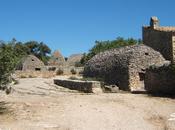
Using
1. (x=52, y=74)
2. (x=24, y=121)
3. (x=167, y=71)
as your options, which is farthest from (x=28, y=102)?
(x=52, y=74)

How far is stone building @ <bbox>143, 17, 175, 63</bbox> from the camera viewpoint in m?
29.2

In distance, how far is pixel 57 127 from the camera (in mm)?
12516

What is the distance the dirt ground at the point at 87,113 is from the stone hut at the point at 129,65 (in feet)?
20.1

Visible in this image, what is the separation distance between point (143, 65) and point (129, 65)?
1.08 meters

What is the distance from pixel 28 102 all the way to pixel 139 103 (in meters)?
5.36

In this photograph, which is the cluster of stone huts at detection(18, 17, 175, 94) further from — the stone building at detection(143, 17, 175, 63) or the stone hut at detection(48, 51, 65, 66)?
the stone hut at detection(48, 51, 65, 66)

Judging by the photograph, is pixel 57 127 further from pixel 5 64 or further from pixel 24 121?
pixel 5 64

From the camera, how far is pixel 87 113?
1505 cm

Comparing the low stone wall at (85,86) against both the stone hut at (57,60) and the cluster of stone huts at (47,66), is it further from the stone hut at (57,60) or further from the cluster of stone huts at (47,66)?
the stone hut at (57,60)

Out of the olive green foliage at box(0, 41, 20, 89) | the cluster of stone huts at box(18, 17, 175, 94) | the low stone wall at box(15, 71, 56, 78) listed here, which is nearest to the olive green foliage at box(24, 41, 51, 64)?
the low stone wall at box(15, 71, 56, 78)

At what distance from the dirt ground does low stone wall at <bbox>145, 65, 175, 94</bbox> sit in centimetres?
208

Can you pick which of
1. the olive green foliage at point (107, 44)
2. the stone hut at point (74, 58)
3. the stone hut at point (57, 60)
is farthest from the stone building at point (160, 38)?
the stone hut at point (74, 58)

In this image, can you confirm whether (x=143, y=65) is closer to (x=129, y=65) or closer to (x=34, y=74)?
(x=129, y=65)

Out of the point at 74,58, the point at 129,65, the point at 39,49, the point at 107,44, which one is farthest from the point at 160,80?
the point at 39,49
